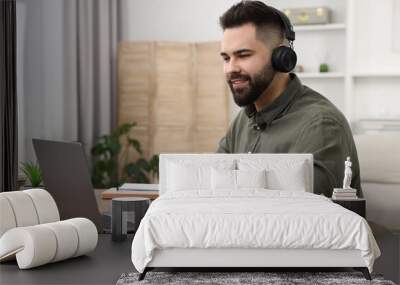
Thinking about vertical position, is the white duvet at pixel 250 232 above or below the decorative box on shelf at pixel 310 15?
below

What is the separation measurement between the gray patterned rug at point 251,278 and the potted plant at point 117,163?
173 inches

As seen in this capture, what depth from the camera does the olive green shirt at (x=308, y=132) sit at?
10.8ft

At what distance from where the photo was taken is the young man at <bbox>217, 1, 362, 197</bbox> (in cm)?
336

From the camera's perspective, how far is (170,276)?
2.56 m

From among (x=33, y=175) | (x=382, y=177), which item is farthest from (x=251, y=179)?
(x=33, y=175)

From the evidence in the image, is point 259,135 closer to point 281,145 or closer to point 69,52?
point 281,145

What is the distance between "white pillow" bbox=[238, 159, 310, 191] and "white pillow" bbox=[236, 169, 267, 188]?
5cm

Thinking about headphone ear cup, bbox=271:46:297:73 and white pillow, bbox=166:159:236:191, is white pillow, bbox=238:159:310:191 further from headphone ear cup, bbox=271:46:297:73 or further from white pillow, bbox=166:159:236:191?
headphone ear cup, bbox=271:46:297:73

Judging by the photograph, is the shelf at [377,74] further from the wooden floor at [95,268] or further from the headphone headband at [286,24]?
the wooden floor at [95,268]

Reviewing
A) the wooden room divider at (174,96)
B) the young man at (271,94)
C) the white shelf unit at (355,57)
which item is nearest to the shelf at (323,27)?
the white shelf unit at (355,57)

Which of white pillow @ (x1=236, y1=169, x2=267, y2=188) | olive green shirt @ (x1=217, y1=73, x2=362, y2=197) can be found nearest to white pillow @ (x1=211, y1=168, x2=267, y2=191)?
white pillow @ (x1=236, y1=169, x2=267, y2=188)

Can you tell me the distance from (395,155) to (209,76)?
3350mm

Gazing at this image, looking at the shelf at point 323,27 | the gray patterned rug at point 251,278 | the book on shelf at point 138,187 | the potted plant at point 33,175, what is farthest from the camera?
the shelf at point 323,27

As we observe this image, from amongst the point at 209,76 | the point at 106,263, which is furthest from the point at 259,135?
the point at 209,76
